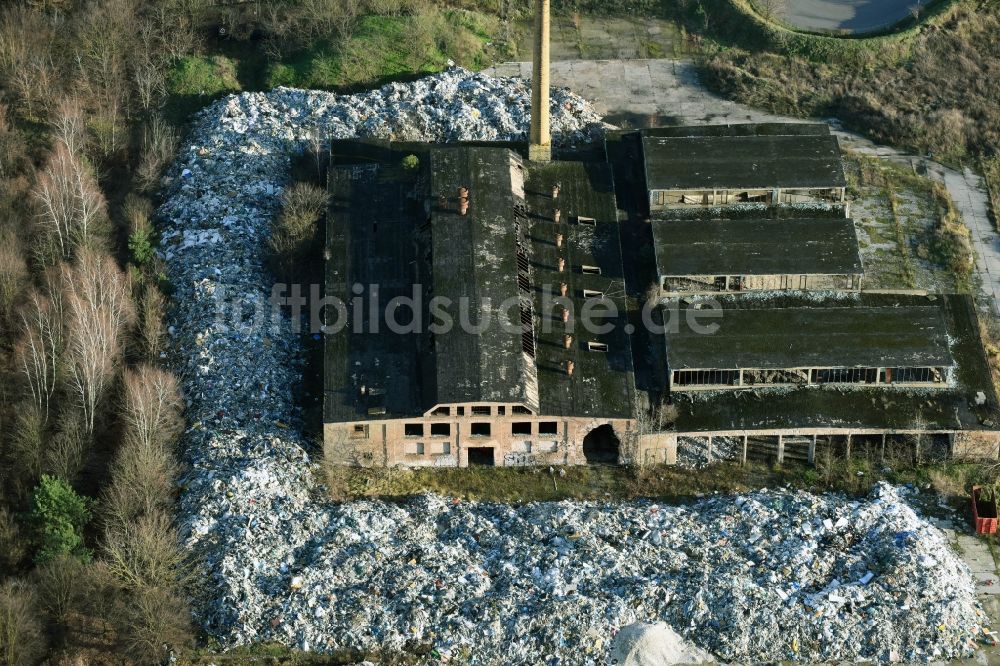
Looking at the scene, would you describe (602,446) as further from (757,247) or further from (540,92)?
(540,92)

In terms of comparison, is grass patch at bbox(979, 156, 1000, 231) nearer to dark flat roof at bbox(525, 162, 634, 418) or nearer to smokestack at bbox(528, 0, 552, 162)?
dark flat roof at bbox(525, 162, 634, 418)

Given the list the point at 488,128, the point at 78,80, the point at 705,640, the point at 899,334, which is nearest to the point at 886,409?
the point at 899,334

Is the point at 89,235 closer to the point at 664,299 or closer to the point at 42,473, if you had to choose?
the point at 42,473

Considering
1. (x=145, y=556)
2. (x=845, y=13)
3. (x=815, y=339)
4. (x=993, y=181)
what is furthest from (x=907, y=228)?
(x=145, y=556)

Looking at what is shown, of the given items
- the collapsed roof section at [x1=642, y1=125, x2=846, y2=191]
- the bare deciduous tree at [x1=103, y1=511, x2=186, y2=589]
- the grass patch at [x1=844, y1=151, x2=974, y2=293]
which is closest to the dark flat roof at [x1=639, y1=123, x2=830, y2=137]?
the collapsed roof section at [x1=642, y1=125, x2=846, y2=191]

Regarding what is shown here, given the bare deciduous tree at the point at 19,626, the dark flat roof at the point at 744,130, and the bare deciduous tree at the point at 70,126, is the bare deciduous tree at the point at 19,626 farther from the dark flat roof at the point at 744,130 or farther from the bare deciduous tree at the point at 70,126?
the dark flat roof at the point at 744,130

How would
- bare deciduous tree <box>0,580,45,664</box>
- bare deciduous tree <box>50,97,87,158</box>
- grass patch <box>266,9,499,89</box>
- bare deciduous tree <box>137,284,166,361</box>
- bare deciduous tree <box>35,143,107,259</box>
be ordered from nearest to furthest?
bare deciduous tree <box>0,580,45,664</box>, bare deciduous tree <box>137,284,166,361</box>, bare deciduous tree <box>35,143,107,259</box>, bare deciduous tree <box>50,97,87,158</box>, grass patch <box>266,9,499,89</box>

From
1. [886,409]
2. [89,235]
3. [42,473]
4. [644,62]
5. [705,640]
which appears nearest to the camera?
[705,640]
